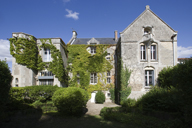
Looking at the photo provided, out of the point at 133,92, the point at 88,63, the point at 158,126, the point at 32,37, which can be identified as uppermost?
the point at 32,37

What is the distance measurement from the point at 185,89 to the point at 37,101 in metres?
13.8

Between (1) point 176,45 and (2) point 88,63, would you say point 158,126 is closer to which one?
(1) point 176,45

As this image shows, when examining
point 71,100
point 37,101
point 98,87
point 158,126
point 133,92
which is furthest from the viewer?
point 98,87

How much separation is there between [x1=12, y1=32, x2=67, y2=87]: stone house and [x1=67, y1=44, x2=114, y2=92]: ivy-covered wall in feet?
8.42

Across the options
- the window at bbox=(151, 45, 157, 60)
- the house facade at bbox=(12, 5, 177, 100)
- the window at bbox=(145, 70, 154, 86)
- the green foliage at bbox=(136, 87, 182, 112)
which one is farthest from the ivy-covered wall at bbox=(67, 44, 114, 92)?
the green foliage at bbox=(136, 87, 182, 112)

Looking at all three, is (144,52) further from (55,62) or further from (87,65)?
(55,62)

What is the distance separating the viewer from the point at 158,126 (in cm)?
713

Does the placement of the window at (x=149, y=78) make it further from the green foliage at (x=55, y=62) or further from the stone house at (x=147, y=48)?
the green foliage at (x=55, y=62)

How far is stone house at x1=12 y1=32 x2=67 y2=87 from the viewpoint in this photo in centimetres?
1299

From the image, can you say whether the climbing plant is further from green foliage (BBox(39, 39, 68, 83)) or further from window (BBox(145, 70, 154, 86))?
window (BBox(145, 70, 154, 86))

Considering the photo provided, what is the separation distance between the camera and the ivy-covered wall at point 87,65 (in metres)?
16.8

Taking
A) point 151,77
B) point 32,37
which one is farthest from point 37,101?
point 151,77

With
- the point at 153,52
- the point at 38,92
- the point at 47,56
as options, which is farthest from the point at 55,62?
the point at 153,52

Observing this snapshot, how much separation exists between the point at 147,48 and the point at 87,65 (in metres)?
9.41
